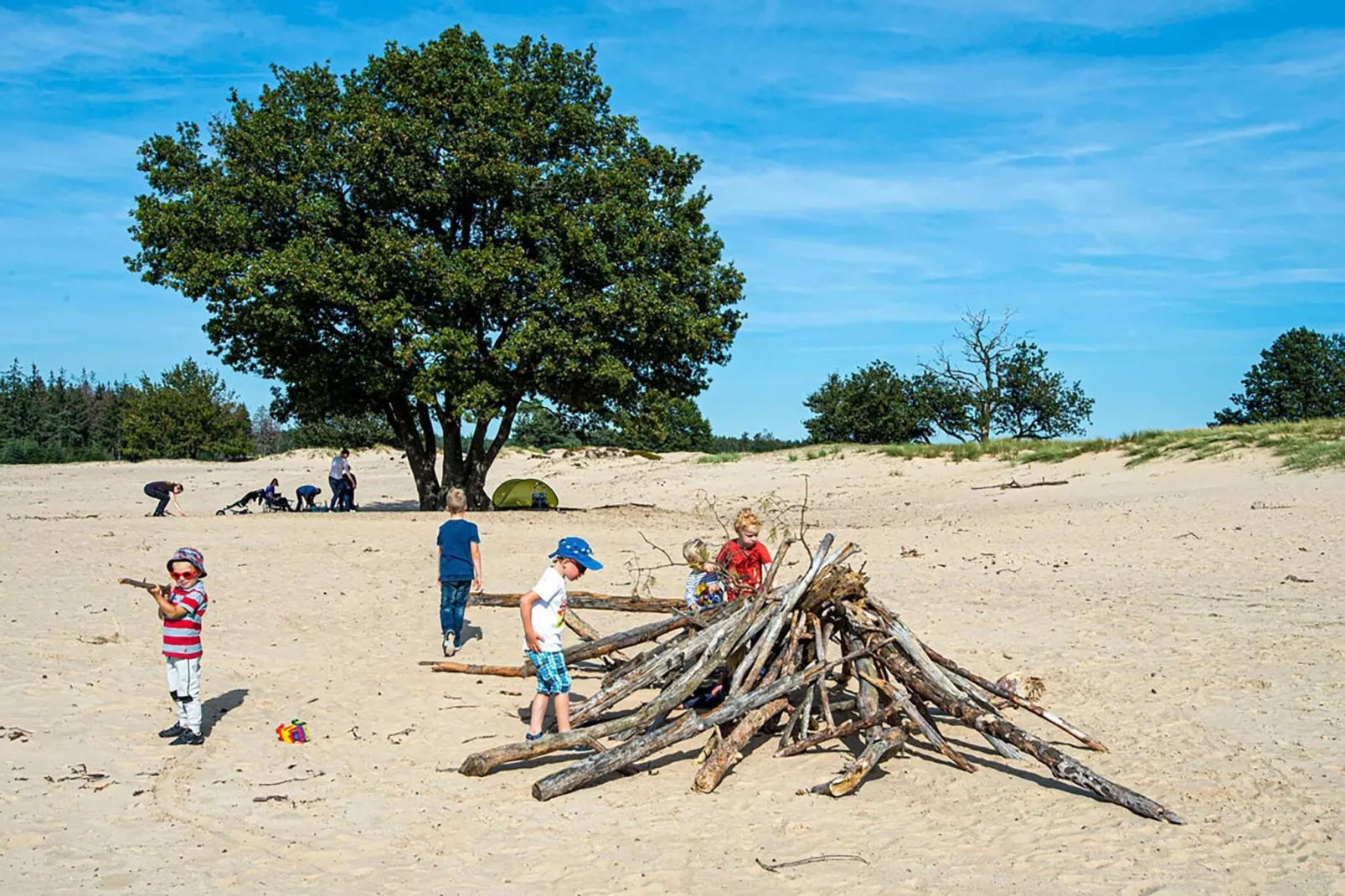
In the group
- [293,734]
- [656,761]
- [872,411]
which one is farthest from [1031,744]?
[872,411]

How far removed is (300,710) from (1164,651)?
25.7 feet

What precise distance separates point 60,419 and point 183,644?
55.5m

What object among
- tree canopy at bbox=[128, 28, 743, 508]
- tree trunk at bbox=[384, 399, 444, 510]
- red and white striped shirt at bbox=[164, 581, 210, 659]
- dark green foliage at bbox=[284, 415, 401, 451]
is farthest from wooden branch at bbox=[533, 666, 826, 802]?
dark green foliage at bbox=[284, 415, 401, 451]

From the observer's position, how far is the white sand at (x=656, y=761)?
19.0 feet

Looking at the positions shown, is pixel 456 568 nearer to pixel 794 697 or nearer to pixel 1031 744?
pixel 794 697

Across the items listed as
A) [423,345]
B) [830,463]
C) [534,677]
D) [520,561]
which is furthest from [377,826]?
[830,463]

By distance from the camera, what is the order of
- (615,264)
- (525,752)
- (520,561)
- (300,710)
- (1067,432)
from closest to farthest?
(525,752)
(300,710)
(520,561)
(615,264)
(1067,432)

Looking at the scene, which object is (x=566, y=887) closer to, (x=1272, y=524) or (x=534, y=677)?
(x=534, y=677)

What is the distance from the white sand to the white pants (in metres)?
0.23

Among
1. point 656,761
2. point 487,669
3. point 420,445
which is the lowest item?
point 656,761

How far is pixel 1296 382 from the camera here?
47375 mm

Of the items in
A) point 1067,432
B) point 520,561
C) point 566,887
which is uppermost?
point 1067,432

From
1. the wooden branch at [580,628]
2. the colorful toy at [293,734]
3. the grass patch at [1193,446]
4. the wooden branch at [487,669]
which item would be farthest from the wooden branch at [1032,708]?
the grass patch at [1193,446]

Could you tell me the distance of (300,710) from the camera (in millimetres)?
9031
